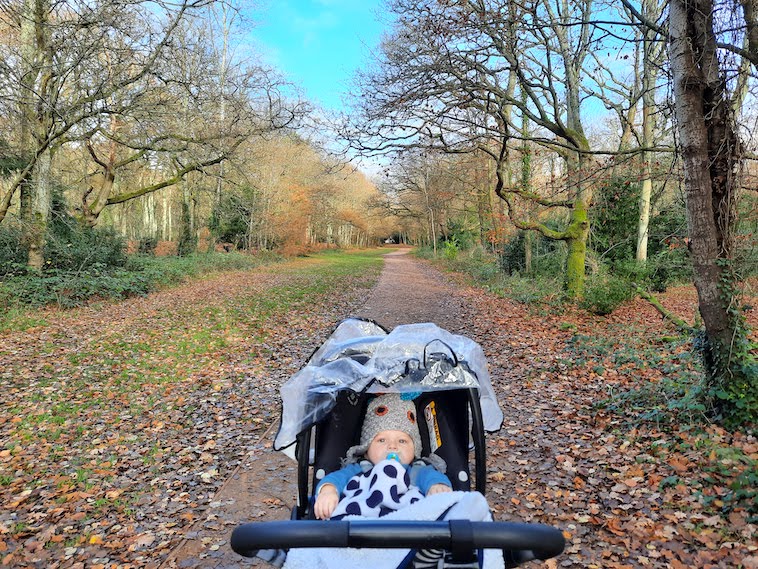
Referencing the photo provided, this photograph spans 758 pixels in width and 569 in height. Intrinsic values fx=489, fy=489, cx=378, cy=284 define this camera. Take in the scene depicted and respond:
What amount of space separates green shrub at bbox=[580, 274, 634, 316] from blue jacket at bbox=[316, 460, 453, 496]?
32.6 ft

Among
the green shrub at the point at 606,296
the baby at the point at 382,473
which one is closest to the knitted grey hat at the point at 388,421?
the baby at the point at 382,473

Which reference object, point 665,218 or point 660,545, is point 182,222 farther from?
point 660,545

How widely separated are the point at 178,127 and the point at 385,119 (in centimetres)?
904


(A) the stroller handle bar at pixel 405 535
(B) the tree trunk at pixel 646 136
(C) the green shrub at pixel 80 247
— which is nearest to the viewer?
(A) the stroller handle bar at pixel 405 535

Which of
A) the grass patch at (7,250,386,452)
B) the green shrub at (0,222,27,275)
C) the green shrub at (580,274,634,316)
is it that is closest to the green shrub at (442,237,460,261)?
the grass patch at (7,250,386,452)

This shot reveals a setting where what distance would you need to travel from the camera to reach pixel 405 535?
184cm

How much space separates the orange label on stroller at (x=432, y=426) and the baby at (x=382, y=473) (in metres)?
0.08

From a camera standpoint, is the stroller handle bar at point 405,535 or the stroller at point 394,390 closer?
the stroller handle bar at point 405,535

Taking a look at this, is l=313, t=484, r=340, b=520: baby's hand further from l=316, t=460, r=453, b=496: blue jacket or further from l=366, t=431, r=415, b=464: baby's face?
l=366, t=431, r=415, b=464: baby's face

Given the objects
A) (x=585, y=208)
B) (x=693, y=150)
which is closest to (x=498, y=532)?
(x=693, y=150)

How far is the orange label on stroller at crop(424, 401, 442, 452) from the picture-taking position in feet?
10.5

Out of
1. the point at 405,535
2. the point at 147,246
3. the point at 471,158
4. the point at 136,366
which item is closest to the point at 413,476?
the point at 405,535

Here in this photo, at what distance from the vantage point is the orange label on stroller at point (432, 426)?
3.20m

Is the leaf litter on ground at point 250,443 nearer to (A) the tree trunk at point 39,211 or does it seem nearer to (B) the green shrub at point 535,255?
(A) the tree trunk at point 39,211
